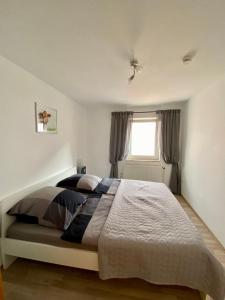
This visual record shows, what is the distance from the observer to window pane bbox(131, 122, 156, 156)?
391 centimetres

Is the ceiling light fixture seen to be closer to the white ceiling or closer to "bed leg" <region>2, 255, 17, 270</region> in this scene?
the white ceiling

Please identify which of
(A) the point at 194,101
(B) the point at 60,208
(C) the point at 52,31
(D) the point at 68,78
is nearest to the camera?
(C) the point at 52,31

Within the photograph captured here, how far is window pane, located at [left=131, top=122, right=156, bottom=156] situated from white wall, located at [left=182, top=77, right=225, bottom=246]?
2.90 ft

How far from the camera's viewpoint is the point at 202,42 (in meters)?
1.35

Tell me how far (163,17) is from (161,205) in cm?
189

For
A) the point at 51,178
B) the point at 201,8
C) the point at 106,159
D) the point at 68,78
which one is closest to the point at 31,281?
the point at 51,178

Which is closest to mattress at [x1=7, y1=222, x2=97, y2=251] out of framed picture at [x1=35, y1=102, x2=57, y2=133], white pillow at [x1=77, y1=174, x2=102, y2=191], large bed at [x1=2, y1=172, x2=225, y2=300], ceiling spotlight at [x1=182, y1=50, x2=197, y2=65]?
large bed at [x1=2, y1=172, x2=225, y2=300]

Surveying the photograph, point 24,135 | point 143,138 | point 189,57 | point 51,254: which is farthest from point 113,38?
point 143,138

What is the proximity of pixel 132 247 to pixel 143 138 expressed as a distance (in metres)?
2.99

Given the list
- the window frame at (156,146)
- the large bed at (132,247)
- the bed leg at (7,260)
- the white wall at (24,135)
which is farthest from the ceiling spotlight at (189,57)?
the bed leg at (7,260)

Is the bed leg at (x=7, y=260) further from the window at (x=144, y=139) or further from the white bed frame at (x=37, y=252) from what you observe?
the window at (x=144, y=139)

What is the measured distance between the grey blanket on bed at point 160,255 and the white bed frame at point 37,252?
0.55 ft

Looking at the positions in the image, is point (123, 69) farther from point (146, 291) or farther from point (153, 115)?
point (146, 291)

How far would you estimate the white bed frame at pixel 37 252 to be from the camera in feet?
4.50
